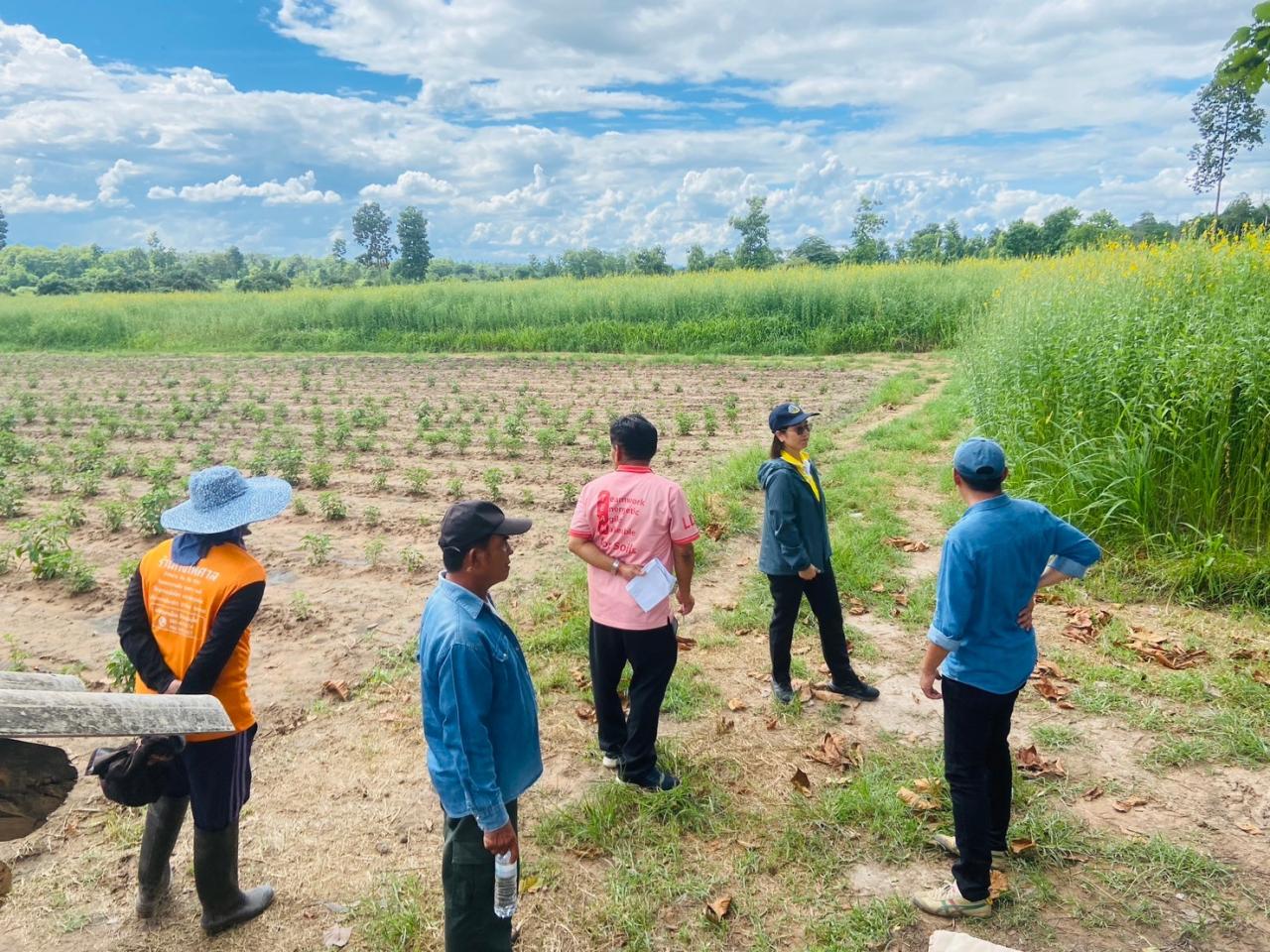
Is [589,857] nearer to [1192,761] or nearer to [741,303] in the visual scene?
[1192,761]

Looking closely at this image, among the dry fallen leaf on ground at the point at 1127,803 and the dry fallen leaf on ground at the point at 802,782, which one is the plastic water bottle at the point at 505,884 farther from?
the dry fallen leaf on ground at the point at 1127,803

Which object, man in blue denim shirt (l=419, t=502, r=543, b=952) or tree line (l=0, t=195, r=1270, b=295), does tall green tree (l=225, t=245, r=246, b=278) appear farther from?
man in blue denim shirt (l=419, t=502, r=543, b=952)

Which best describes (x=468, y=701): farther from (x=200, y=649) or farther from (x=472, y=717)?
(x=200, y=649)

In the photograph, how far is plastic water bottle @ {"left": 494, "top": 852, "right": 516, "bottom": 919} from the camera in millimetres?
2561

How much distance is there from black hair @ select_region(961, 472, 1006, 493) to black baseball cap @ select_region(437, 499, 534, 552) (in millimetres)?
1826

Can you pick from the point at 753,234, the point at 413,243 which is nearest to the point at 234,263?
the point at 413,243

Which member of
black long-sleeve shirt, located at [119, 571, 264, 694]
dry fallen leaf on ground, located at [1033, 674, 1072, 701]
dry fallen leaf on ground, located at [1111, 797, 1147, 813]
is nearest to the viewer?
black long-sleeve shirt, located at [119, 571, 264, 694]

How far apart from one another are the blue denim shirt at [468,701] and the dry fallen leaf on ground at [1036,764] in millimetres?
2954

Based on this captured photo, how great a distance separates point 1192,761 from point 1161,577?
231 cm

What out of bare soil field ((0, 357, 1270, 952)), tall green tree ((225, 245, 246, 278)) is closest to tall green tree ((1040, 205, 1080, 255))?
bare soil field ((0, 357, 1270, 952))

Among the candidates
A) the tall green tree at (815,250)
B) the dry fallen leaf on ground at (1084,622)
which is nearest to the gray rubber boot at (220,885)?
the dry fallen leaf on ground at (1084,622)

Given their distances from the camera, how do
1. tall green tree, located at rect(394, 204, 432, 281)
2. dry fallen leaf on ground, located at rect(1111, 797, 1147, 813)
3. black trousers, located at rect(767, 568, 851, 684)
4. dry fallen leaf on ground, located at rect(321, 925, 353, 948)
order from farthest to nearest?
tall green tree, located at rect(394, 204, 432, 281) → black trousers, located at rect(767, 568, 851, 684) → dry fallen leaf on ground, located at rect(1111, 797, 1147, 813) → dry fallen leaf on ground, located at rect(321, 925, 353, 948)

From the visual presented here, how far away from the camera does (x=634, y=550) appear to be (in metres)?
3.80

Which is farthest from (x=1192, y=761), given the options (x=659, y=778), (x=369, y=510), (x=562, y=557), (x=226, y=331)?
(x=226, y=331)
